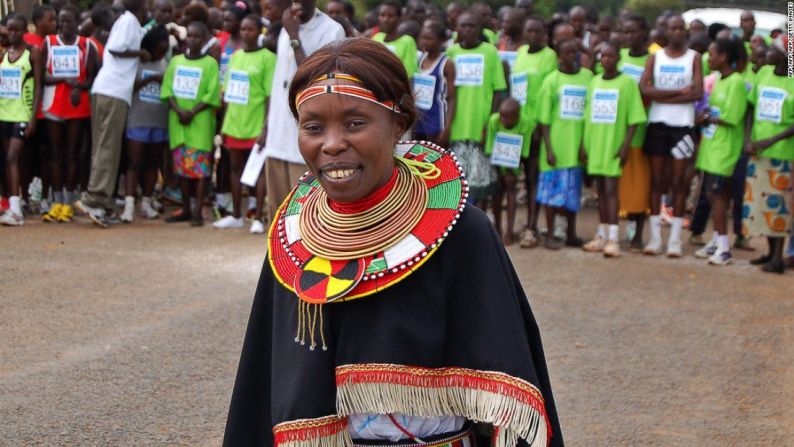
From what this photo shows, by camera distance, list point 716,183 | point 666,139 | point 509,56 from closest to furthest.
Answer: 1. point 716,183
2. point 666,139
3. point 509,56

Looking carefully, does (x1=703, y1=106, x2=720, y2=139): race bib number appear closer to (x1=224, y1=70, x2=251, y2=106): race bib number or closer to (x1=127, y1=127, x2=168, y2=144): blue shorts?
(x1=224, y1=70, x2=251, y2=106): race bib number

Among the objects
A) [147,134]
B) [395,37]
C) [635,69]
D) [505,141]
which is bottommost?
[147,134]

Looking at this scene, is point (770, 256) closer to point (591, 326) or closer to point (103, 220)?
point (591, 326)

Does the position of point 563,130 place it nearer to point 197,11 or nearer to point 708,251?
point 708,251

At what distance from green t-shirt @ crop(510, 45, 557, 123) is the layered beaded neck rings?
7.42 meters

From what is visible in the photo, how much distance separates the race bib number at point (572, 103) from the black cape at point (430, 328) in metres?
7.31

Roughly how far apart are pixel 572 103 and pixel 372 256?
7476 millimetres

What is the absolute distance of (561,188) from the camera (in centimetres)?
982

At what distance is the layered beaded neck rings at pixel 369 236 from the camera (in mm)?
2512

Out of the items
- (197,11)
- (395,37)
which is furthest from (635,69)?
(197,11)

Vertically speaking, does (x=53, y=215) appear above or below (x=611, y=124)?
below

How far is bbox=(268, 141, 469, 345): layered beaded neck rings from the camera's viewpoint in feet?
8.24

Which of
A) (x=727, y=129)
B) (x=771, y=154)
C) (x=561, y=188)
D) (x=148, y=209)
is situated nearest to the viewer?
(x=771, y=154)

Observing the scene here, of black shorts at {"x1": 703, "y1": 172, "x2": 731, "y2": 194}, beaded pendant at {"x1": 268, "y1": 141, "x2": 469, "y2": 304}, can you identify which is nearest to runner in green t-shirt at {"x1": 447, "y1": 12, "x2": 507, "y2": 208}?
black shorts at {"x1": 703, "y1": 172, "x2": 731, "y2": 194}
